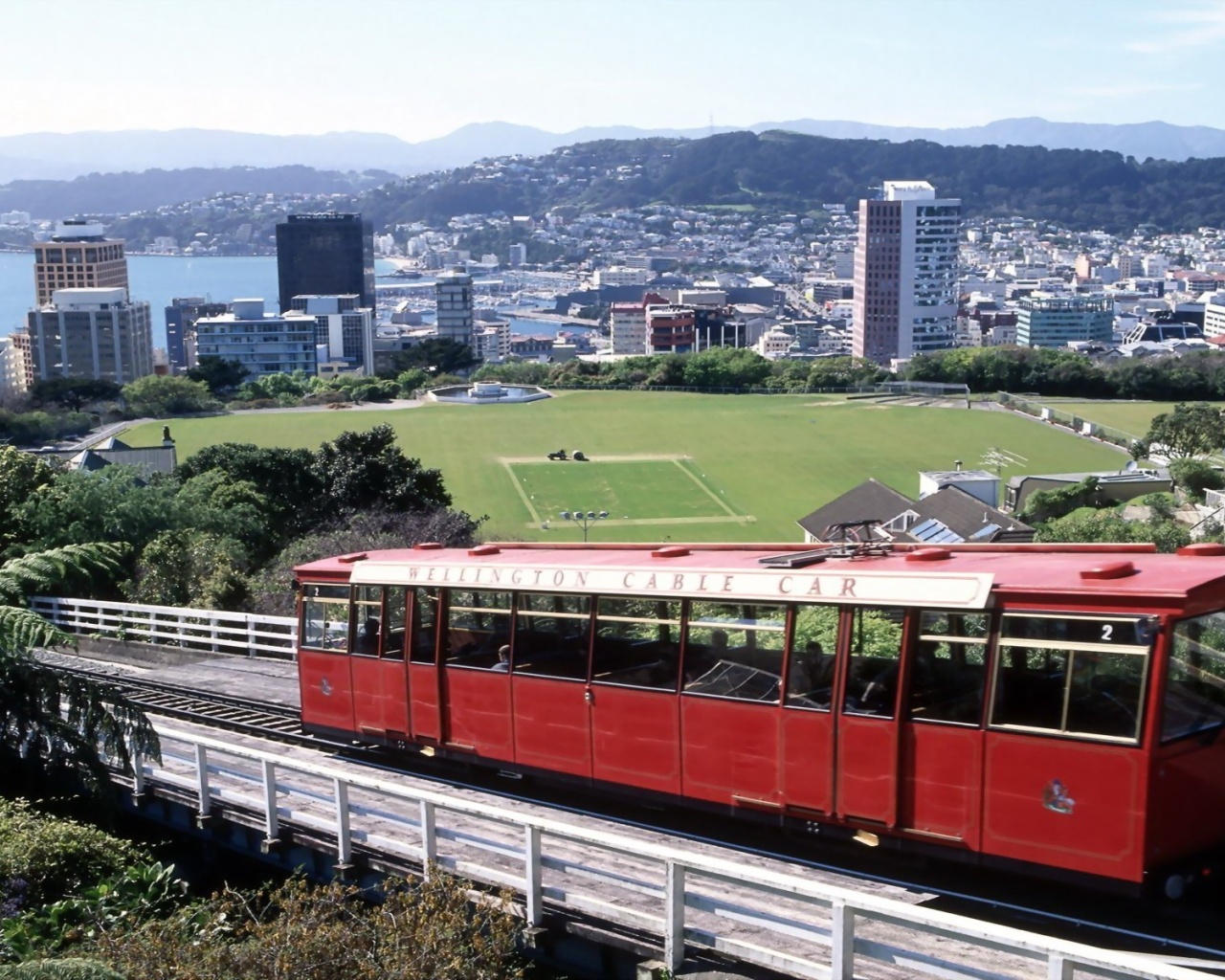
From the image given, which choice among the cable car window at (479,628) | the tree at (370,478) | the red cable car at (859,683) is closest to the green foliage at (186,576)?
the red cable car at (859,683)

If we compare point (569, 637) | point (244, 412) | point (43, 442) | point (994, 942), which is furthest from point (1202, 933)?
point (244, 412)

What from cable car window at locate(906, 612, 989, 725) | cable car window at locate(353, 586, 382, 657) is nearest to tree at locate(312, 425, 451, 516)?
cable car window at locate(353, 586, 382, 657)

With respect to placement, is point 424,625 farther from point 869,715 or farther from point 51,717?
point 869,715

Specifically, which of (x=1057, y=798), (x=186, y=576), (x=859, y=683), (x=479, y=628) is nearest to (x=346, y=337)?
(x=186, y=576)

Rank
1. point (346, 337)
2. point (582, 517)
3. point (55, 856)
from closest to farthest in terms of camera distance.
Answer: point (55, 856) < point (582, 517) < point (346, 337)

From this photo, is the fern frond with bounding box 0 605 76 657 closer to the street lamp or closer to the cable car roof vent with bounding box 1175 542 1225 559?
the cable car roof vent with bounding box 1175 542 1225 559

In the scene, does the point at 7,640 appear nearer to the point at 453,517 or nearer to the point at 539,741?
the point at 539,741

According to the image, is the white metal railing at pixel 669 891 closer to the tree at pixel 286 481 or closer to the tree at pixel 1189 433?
the tree at pixel 286 481
